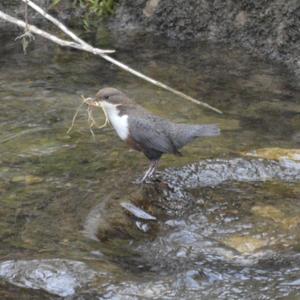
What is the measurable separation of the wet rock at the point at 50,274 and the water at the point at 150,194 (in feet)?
0.07

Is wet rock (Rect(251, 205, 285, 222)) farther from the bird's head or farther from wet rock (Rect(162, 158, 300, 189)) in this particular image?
the bird's head

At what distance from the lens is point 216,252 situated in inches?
142

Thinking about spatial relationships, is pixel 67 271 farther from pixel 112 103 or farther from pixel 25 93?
pixel 25 93

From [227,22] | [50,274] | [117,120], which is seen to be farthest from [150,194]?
[227,22]

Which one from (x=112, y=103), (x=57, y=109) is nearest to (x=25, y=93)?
(x=57, y=109)

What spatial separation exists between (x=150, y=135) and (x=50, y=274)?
1.30 m

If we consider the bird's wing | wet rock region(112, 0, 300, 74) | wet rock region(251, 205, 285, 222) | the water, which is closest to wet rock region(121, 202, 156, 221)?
the water

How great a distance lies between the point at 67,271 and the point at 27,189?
45.6 inches

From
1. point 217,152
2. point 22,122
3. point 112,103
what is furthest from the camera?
point 22,122

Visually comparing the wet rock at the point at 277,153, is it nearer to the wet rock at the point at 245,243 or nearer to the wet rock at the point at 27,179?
the wet rock at the point at 245,243

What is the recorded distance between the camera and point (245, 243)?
3680 millimetres

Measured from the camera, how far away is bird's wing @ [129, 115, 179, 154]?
433cm

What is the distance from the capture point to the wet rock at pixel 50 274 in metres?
3.23

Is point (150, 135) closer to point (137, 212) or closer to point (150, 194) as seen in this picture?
point (150, 194)
